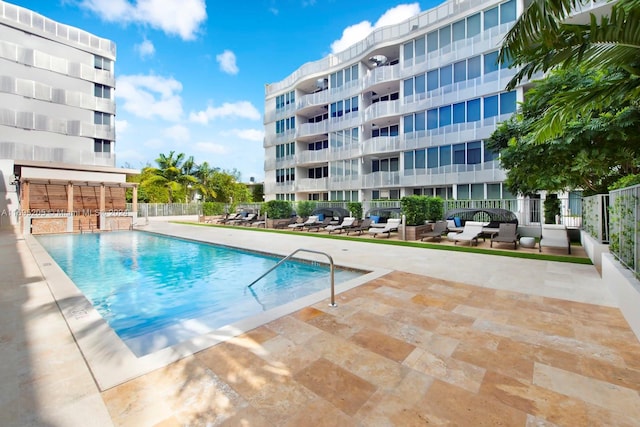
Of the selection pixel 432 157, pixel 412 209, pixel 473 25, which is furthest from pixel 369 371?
pixel 473 25

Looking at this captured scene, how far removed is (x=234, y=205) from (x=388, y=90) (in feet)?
62.2

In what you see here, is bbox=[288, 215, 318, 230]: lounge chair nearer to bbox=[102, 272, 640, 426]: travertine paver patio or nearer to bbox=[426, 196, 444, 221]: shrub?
bbox=[426, 196, 444, 221]: shrub

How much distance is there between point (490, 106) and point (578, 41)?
62.5ft

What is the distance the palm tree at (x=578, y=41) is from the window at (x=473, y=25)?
1990cm

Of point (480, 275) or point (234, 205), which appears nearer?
point (480, 275)

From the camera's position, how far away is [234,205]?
1233 inches

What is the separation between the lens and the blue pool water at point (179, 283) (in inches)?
220

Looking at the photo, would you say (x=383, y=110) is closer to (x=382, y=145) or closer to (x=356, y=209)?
(x=382, y=145)

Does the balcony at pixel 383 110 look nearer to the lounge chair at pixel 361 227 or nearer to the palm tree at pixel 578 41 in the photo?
the lounge chair at pixel 361 227

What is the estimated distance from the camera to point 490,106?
1998cm

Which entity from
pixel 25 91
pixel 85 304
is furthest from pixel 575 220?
pixel 25 91

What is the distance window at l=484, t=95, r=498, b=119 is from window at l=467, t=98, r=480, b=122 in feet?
1.62

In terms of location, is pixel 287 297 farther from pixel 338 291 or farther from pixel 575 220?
pixel 575 220

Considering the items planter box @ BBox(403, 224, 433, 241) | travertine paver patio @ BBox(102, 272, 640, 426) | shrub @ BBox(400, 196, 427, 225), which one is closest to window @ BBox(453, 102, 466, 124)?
shrub @ BBox(400, 196, 427, 225)
